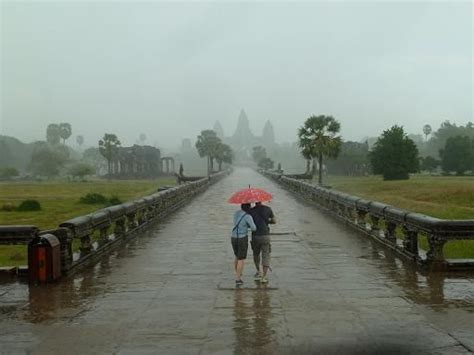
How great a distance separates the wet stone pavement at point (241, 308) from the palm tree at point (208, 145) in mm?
112848

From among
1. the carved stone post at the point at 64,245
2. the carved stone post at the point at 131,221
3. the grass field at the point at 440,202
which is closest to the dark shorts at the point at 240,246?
the carved stone post at the point at 64,245

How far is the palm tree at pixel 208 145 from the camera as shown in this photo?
4948 inches

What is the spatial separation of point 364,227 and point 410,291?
7.98 m

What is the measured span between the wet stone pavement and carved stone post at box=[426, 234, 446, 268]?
471 mm

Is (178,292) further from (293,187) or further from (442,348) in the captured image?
(293,187)

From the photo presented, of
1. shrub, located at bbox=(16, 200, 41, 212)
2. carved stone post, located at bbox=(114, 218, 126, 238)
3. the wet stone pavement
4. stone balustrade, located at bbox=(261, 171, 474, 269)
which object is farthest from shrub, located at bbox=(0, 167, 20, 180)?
the wet stone pavement

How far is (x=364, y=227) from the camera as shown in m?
16.8

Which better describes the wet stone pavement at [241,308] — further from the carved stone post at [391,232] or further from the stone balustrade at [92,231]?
the carved stone post at [391,232]

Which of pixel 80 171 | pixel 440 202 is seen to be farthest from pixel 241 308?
pixel 80 171

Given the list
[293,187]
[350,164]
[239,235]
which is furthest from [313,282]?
[350,164]

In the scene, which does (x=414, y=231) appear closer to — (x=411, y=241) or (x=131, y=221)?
(x=411, y=241)

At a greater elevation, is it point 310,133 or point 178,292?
point 310,133

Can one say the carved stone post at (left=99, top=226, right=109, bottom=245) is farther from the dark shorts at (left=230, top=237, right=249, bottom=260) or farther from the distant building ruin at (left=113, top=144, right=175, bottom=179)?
the distant building ruin at (left=113, top=144, right=175, bottom=179)

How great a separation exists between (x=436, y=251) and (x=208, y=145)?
11594cm
